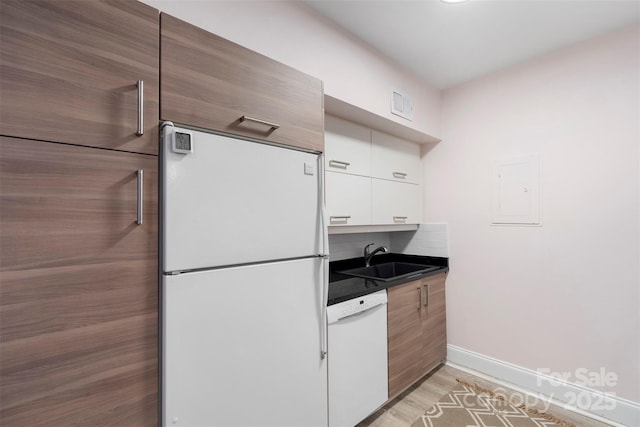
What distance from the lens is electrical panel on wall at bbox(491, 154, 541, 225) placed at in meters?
2.29

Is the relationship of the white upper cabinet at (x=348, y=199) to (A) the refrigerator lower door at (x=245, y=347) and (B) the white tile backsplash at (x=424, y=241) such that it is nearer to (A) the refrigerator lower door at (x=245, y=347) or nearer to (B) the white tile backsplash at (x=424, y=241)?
(A) the refrigerator lower door at (x=245, y=347)

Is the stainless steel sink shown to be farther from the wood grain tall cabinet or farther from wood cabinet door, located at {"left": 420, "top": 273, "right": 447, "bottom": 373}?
the wood grain tall cabinet

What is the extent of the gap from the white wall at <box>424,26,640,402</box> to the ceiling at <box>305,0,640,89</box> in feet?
0.67

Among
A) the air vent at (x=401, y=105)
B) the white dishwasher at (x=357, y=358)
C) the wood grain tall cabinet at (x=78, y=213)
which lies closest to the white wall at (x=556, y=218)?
the air vent at (x=401, y=105)

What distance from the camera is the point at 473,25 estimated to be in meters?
1.91

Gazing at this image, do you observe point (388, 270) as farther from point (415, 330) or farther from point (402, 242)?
point (415, 330)

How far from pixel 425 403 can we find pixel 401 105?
2.30 m

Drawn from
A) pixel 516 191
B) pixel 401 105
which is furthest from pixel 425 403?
pixel 401 105

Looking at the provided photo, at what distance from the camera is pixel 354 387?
1.76 m

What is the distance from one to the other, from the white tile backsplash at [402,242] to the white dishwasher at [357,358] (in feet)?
2.37

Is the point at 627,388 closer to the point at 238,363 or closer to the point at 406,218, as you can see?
the point at 406,218

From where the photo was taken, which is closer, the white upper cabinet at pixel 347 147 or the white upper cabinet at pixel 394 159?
the white upper cabinet at pixel 347 147

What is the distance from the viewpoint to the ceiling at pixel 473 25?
1.73 m

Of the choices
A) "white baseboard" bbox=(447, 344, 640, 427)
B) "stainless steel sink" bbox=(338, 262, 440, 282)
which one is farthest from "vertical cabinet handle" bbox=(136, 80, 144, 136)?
"white baseboard" bbox=(447, 344, 640, 427)
